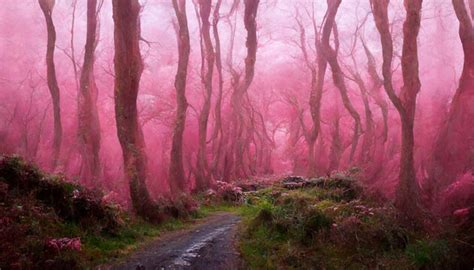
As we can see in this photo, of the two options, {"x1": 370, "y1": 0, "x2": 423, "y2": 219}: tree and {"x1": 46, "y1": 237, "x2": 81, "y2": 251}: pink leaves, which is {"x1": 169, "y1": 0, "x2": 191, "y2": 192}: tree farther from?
{"x1": 46, "y1": 237, "x2": 81, "y2": 251}: pink leaves

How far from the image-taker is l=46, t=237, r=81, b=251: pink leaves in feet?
22.6

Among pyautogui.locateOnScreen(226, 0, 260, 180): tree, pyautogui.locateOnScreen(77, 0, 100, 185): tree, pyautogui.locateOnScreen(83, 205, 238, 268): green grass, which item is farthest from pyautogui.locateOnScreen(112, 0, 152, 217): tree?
pyautogui.locateOnScreen(226, 0, 260, 180): tree

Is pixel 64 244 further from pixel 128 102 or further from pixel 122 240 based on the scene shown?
pixel 128 102

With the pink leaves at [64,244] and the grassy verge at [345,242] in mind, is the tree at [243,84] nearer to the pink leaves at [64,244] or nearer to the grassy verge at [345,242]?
the grassy verge at [345,242]

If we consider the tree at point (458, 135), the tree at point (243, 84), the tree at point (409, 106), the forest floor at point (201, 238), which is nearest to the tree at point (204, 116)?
the tree at point (243, 84)

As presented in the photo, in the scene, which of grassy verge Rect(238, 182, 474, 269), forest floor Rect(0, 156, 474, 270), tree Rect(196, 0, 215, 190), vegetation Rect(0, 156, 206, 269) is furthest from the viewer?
tree Rect(196, 0, 215, 190)

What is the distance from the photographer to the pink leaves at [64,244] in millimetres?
6883

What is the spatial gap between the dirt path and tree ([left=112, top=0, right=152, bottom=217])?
51.9 inches

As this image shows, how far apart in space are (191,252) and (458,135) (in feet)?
24.1

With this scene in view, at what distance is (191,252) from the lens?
846 cm

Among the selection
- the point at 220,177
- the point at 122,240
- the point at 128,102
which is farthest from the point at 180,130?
the point at 220,177

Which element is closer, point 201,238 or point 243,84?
point 201,238

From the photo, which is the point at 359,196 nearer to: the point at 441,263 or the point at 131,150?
the point at 441,263

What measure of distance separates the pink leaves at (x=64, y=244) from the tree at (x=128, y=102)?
348 cm
